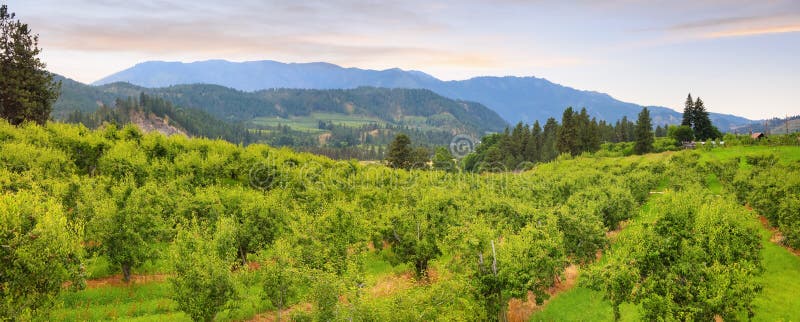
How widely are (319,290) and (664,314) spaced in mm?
19095

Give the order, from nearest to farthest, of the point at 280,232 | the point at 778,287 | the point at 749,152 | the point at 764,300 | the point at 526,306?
the point at 764,300 → the point at 778,287 → the point at 526,306 → the point at 280,232 → the point at 749,152

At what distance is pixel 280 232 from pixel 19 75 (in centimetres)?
6649

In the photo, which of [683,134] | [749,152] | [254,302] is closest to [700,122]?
[683,134]

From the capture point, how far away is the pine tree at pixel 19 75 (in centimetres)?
7275

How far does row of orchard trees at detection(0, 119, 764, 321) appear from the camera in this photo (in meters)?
23.7

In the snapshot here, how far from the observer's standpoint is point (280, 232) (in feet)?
138

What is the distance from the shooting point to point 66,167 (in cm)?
5509

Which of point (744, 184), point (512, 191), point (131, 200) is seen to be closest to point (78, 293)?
point (131, 200)

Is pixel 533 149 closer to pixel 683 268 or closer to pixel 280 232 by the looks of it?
pixel 280 232

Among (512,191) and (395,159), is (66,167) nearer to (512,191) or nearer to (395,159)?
(512,191)

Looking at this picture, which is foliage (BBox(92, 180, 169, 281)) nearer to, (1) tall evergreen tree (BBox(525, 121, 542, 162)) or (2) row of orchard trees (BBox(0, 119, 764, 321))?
(2) row of orchard trees (BBox(0, 119, 764, 321))

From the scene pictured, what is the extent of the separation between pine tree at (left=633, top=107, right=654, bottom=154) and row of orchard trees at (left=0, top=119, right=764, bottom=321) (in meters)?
59.9

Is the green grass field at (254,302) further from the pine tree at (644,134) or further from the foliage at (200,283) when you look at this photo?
the pine tree at (644,134)

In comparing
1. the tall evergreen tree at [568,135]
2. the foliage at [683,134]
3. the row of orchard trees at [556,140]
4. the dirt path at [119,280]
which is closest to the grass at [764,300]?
the dirt path at [119,280]
